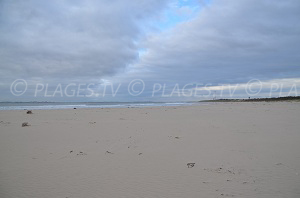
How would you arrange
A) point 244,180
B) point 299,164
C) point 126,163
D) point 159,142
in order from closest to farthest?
point 244,180 < point 299,164 < point 126,163 < point 159,142

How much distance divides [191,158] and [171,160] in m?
0.55

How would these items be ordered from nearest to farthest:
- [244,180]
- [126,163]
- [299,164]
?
[244,180]
[299,164]
[126,163]

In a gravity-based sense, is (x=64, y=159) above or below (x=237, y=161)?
below

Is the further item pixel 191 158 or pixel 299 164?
pixel 191 158

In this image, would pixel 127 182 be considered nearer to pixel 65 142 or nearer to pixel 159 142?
pixel 159 142

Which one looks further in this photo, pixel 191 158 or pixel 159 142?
pixel 159 142

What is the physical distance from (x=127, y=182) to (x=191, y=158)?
199 cm

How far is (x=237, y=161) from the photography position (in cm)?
481

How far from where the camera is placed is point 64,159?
5.17 m

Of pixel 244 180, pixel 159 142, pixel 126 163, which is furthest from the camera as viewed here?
pixel 159 142

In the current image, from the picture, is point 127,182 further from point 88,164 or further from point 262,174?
point 262,174

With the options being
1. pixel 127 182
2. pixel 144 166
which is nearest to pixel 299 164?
pixel 144 166

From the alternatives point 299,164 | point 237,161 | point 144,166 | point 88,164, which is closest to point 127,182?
point 144,166

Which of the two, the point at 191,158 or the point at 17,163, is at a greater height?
the point at 191,158
